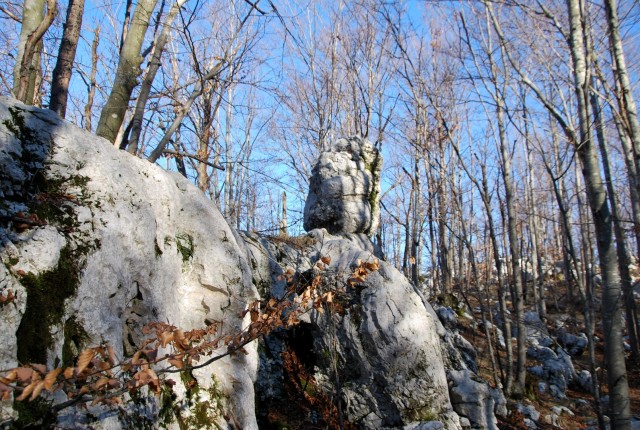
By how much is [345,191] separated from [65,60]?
5.92m

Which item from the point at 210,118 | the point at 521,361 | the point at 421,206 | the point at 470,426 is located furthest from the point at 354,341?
the point at 421,206

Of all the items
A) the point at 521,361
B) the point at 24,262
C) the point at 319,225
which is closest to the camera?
the point at 24,262

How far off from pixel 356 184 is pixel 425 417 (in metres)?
5.24

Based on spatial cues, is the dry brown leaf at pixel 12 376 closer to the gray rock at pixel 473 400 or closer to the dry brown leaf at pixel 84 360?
the dry brown leaf at pixel 84 360

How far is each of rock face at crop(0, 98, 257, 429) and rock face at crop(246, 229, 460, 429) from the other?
207cm

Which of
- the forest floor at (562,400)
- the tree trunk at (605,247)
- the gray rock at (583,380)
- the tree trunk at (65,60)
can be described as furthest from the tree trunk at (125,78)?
the gray rock at (583,380)

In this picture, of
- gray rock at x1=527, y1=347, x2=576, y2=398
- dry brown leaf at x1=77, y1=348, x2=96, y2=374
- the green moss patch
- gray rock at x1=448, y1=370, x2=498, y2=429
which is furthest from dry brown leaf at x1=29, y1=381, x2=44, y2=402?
gray rock at x1=527, y1=347, x2=576, y2=398

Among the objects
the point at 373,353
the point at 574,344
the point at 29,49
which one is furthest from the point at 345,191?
the point at 574,344

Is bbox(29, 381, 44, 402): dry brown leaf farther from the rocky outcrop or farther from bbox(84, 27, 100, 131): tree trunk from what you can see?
bbox(84, 27, 100, 131): tree trunk

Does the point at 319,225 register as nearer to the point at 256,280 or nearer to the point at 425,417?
the point at 256,280

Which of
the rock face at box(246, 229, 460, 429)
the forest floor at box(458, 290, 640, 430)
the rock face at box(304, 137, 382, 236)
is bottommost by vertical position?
the forest floor at box(458, 290, 640, 430)

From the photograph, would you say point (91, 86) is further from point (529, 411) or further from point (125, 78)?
point (529, 411)

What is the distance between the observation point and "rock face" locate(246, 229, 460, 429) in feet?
18.1

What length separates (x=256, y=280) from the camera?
19.3ft
